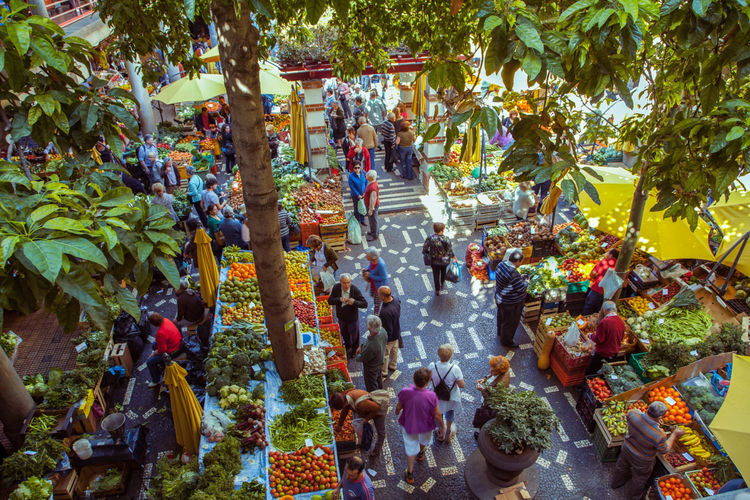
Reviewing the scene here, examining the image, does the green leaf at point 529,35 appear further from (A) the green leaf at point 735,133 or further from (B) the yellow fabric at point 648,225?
(B) the yellow fabric at point 648,225

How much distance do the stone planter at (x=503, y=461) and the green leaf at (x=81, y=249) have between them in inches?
175

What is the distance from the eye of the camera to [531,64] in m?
2.90

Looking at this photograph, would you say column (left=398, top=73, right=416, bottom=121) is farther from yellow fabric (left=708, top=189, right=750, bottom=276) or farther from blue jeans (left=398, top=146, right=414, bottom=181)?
yellow fabric (left=708, top=189, right=750, bottom=276)

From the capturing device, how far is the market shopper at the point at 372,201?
411 inches

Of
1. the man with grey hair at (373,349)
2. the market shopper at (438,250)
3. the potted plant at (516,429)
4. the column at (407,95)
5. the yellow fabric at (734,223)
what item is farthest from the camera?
the column at (407,95)

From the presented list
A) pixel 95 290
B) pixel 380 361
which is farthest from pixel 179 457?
pixel 95 290

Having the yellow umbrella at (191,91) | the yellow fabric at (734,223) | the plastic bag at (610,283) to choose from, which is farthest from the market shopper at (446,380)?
the yellow umbrella at (191,91)

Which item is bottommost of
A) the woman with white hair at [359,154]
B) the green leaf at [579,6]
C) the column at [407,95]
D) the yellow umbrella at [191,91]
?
the woman with white hair at [359,154]

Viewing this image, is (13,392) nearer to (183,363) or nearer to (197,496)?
(183,363)

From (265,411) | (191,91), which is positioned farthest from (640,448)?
(191,91)

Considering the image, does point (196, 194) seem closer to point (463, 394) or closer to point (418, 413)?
point (463, 394)

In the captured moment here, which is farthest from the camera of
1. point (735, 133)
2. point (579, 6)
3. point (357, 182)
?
point (357, 182)

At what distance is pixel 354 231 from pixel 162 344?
4.91m

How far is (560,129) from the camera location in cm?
412
